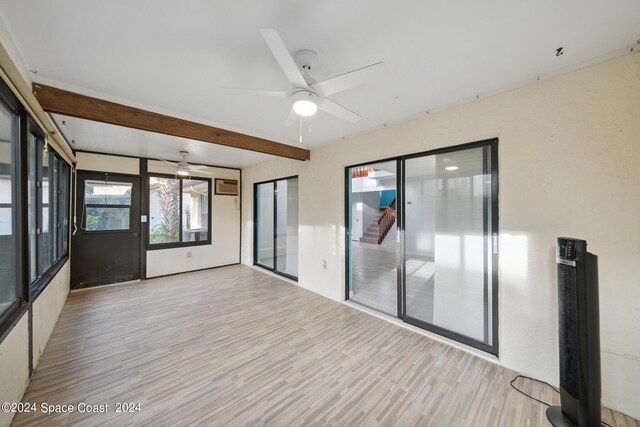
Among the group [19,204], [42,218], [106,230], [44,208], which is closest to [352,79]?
[19,204]

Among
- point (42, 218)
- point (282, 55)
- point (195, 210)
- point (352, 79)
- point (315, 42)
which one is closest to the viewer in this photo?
point (282, 55)

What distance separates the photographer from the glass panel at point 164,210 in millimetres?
4910

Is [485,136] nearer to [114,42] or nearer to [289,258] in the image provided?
[114,42]

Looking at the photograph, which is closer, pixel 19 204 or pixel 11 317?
pixel 11 317

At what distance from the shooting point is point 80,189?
4.15 meters

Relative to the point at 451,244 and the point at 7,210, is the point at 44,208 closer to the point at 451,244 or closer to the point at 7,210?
the point at 7,210

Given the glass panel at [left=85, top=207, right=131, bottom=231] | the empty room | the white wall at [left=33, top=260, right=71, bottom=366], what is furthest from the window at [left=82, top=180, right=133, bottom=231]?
the white wall at [left=33, top=260, right=71, bottom=366]

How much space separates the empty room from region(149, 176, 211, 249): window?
157 centimetres

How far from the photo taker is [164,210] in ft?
16.6

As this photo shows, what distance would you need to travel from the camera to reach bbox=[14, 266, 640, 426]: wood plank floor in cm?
164

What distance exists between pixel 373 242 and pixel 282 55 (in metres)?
9.04

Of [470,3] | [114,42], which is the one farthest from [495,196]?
[114,42]

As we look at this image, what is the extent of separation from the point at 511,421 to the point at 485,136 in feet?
7.48

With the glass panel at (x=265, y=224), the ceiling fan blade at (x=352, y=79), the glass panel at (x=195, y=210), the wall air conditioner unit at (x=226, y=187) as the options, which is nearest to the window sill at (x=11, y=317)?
the ceiling fan blade at (x=352, y=79)
